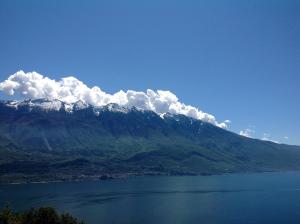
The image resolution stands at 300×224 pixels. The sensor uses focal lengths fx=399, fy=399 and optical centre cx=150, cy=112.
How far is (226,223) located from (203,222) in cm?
1116

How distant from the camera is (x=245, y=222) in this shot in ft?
653

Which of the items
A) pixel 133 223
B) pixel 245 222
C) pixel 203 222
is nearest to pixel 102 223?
pixel 133 223

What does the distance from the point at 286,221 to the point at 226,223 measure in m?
31.1

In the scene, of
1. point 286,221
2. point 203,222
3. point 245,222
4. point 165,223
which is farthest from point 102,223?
point 286,221

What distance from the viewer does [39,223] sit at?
10181 cm

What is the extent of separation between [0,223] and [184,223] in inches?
4587

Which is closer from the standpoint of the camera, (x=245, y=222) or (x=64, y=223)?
(x=64, y=223)

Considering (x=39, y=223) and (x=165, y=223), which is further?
(x=165, y=223)

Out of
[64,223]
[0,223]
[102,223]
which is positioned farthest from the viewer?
[102,223]

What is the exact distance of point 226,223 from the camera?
195 m

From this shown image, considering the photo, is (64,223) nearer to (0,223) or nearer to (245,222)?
(0,223)

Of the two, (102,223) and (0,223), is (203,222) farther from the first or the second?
(0,223)

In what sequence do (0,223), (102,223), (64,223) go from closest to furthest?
(0,223), (64,223), (102,223)

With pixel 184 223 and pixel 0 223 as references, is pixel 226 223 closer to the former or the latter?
pixel 184 223
